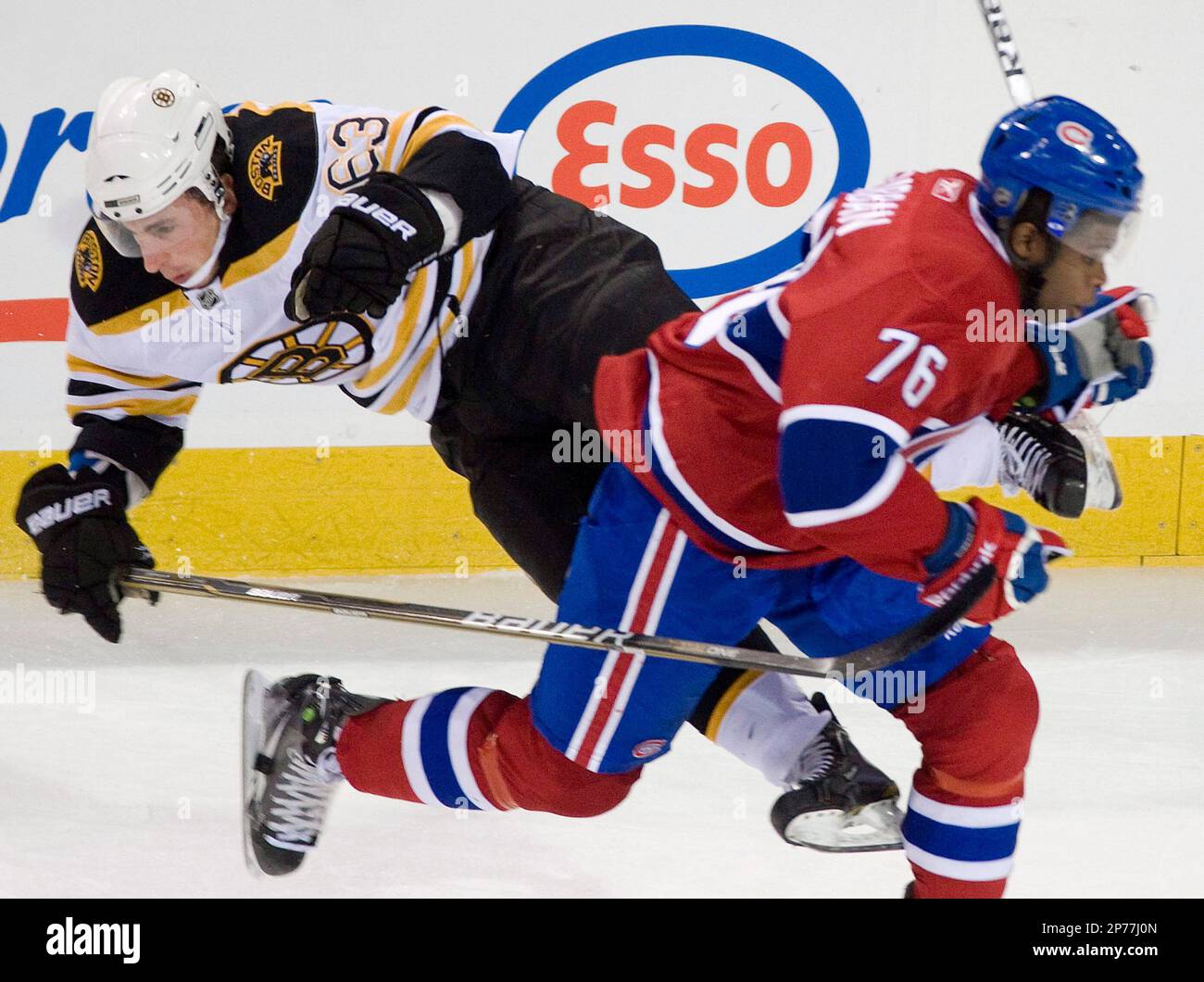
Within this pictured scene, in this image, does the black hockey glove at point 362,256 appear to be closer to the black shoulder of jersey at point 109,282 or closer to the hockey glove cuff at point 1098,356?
the black shoulder of jersey at point 109,282

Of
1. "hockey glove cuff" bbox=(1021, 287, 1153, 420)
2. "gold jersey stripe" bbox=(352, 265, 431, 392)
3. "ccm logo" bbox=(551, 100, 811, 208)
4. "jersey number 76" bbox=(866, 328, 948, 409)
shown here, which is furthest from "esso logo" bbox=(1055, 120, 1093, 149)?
"ccm logo" bbox=(551, 100, 811, 208)

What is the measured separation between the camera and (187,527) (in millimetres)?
3879

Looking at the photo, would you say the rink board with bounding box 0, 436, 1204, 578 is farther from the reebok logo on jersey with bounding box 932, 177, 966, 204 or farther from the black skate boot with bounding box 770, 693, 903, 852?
the reebok logo on jersey with bounding box 932, 177, 966, 204

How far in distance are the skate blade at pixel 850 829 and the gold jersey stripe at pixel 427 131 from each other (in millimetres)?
1064

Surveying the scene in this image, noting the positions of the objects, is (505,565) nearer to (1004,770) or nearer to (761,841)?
(761,841)

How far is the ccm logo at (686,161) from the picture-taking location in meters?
3.81

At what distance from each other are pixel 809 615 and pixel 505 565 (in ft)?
6.43

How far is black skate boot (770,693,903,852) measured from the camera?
206 centimetres

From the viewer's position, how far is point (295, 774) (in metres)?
2.34

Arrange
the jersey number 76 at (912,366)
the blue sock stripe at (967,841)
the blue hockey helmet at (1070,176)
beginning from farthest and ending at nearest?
the blue sock stripe at (967,841)
the blue hockey helmet at (1070,176)
the jersey number 76 at (912,366)

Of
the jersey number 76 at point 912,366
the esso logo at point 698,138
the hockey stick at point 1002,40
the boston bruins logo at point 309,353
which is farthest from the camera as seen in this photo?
the esso logo at point 698,138

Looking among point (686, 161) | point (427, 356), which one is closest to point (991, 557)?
point (427, 356)

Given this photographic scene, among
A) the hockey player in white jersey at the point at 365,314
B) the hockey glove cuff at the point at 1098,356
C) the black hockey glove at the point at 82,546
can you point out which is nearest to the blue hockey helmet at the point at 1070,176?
the hockey glove cuff at the point at 1098,356

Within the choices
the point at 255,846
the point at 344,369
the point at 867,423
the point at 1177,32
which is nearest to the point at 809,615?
the point at 867,423
